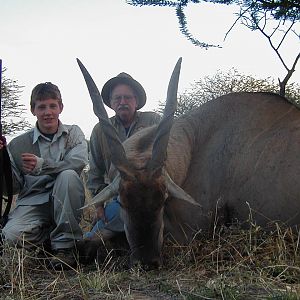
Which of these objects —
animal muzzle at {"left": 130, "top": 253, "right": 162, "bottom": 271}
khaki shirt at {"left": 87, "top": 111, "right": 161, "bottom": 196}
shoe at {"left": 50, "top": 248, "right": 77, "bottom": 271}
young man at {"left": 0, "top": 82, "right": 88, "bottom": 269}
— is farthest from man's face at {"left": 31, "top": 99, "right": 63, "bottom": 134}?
animal muzzle at {"left": 130, "top": 253, "right": 162, "bottom": 271}

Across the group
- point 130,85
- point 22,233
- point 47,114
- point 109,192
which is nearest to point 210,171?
point 109,192

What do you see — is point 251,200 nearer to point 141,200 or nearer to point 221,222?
point 221,222

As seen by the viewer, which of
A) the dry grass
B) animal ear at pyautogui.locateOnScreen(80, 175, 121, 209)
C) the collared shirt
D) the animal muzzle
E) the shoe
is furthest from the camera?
the collared shirt

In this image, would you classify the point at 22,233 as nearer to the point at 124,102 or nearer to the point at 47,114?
the point at 47,114

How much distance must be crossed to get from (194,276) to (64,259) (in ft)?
3.97

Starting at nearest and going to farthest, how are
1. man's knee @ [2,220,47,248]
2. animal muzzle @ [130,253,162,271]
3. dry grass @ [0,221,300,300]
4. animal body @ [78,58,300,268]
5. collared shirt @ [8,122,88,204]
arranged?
dry grass @ [0,221,300,300] → animal muzzle @ [130,253,162,271] → animal body @ [78,58,300,268] → man's knee @ [2,220,47,248] → collared shirt @ [8,122,88,204]

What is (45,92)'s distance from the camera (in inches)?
180

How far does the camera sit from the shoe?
3.83 meters

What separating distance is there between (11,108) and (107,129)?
13317 mm

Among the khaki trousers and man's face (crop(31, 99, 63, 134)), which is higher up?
man's face (crop(31, 99, 63, 134))

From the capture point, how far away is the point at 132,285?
9.55 feet

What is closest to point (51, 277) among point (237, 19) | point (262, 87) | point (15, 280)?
point (15, 280)

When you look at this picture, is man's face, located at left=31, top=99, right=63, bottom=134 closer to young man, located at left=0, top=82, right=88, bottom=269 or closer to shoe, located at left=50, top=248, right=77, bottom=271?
young man, located at left=0, top=82, right=88, bottom=269

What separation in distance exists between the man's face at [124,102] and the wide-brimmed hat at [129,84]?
0.05 meters
